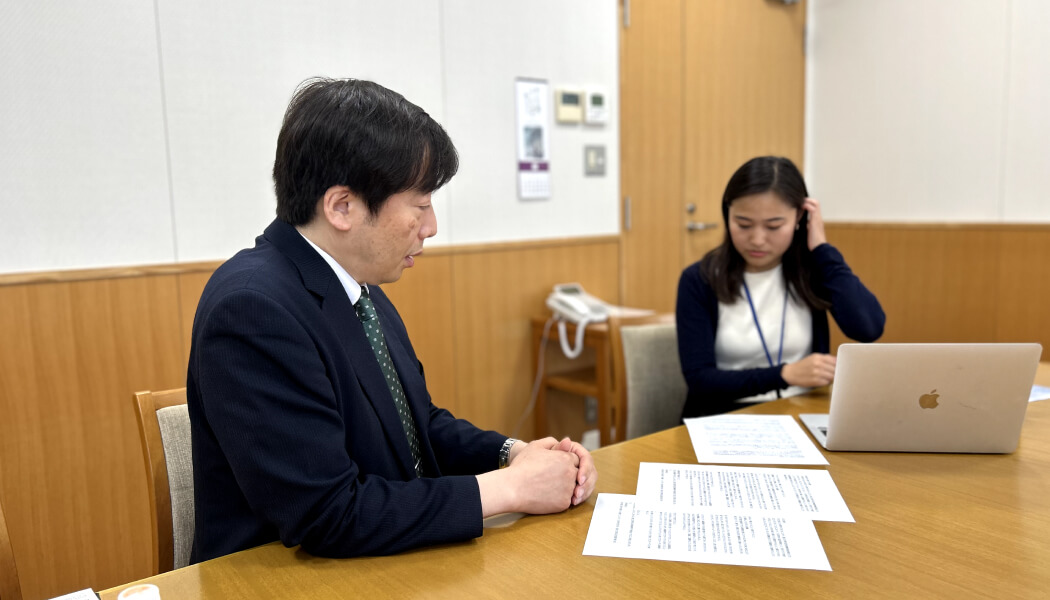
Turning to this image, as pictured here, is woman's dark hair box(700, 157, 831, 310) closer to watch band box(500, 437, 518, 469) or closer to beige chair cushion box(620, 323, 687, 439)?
beige chair cushion box(620, 323, 687, 439)

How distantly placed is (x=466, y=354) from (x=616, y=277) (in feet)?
3.25

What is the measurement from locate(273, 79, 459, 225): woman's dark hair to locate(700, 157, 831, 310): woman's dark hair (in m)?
1.26

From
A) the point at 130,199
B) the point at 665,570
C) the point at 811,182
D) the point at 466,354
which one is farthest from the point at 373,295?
the point at 811,182

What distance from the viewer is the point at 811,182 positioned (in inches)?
197

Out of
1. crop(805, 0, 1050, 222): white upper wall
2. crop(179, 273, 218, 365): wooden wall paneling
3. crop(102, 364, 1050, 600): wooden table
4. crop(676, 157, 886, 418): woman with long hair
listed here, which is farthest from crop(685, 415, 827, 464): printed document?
crop(805, 0, 1050, 222): white upper wall

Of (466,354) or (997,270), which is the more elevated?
A: (997,270)

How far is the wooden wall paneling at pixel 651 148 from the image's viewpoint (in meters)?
3.96

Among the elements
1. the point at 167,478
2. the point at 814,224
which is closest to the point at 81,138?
the point at 167,478

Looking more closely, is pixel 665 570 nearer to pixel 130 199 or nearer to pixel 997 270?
pixel 130 199

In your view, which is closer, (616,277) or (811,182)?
(616,277)

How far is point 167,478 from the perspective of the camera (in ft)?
4.74

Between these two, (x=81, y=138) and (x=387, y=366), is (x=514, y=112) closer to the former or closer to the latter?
(x=81, y=138)

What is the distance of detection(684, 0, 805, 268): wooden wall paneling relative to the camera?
427 centimetres

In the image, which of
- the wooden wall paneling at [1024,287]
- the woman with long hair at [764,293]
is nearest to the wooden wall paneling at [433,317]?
the woman with long hair at [764,293]
